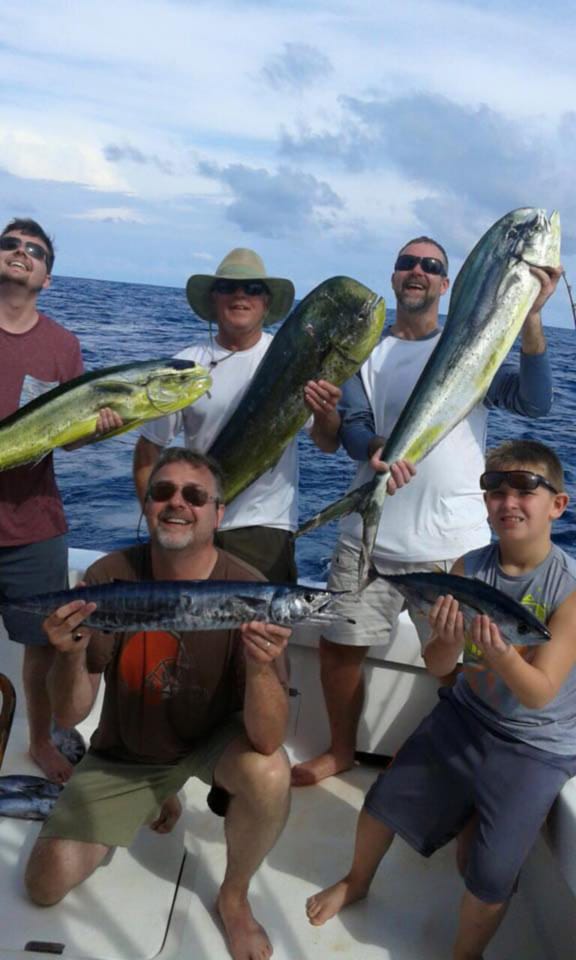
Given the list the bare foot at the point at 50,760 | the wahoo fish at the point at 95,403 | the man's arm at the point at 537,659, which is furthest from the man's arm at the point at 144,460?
the man's arm at the point at 537,659

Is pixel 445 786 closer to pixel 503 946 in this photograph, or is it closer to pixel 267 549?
pixel 503 946

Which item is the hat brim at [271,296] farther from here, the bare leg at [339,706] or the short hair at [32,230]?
the bare leg at [339,706]

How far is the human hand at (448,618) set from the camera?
2111 millimetres

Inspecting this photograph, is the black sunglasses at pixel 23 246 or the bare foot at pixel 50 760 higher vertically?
the black sunglasses at pixel 23 246

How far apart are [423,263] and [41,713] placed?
211 cm

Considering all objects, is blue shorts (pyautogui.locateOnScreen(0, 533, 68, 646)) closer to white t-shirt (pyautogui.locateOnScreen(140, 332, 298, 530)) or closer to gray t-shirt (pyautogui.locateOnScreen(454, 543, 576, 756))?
white t-shirt (pyautogui.locateOnScreen(140, 332, 298, 530))

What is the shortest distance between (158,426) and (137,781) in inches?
49.2

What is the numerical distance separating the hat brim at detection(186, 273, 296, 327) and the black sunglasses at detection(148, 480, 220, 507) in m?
0.99

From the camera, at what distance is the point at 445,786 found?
248 centimetres

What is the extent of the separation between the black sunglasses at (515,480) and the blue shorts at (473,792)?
68cm

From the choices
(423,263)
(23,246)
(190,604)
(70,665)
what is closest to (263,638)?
(190,604)

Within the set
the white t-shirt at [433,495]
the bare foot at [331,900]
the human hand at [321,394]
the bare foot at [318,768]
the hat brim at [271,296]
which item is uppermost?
the hat brim at [271,296]

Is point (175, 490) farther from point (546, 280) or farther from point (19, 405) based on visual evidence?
point (546, 280)

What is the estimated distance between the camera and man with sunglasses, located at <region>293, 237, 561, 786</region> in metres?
2.98
